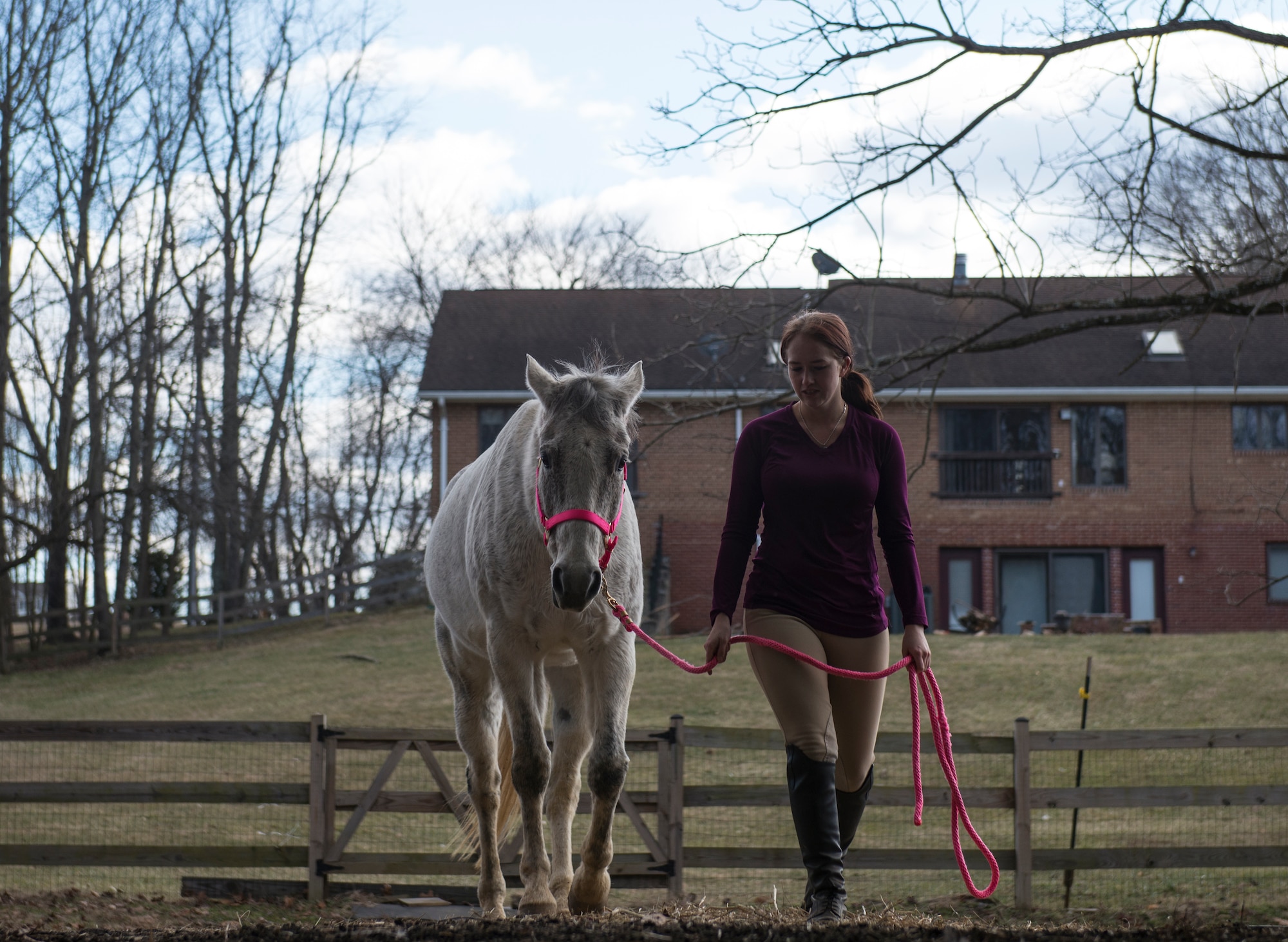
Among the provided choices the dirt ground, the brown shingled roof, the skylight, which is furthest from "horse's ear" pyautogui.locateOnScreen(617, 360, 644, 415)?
the skylight

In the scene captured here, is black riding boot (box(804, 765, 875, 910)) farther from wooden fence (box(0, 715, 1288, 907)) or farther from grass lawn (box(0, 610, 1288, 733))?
grass lawn (box(0, 610, 1288, 733))

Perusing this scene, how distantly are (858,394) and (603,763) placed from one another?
67.7 inches

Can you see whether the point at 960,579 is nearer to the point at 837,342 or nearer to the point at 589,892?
the point at 589,892

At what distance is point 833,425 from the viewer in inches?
171

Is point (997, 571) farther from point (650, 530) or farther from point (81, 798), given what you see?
point (81, 798)

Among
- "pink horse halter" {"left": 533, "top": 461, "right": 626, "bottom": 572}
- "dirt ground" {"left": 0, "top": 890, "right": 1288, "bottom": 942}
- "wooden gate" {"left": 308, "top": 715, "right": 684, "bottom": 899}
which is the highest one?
"pink horse halter" {"left": 533, "top": 461, "right": 626, "bottom": 572}

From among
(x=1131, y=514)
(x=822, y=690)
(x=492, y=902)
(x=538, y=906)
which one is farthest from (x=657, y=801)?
(x=1131, y=514)

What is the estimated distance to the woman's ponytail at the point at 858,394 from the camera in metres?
4.48

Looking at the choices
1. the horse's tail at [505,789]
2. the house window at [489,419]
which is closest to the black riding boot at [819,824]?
the horse's tail at [505,789]

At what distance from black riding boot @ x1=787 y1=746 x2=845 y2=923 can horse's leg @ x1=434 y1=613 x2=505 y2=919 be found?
214cm

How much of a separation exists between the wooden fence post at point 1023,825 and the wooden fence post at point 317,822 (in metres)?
4.94

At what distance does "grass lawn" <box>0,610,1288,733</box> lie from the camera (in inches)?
631

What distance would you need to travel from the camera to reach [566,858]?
16.4 ft

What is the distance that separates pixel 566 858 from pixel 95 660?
2301 centimetres
